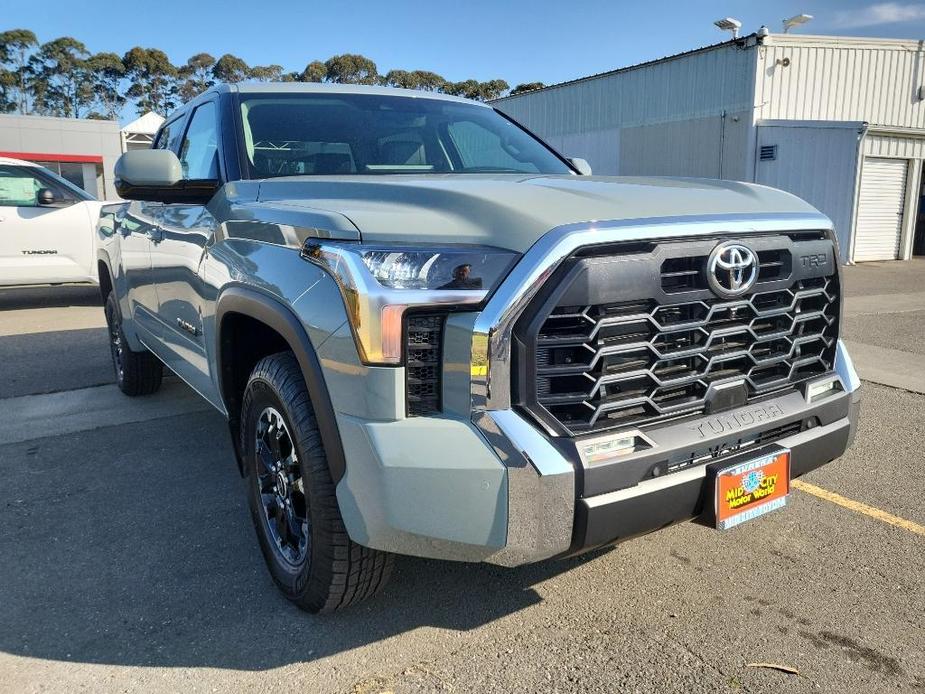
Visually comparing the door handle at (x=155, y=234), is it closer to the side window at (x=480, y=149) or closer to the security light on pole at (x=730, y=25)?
the side window at (x=480, y=149)

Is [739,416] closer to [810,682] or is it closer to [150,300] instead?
[810,682]

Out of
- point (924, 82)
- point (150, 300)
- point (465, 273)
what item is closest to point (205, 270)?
point (150, 300)

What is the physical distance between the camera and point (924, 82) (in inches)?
735

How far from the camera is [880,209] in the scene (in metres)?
17.3

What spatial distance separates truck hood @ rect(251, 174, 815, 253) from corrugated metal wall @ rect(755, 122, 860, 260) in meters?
15.5

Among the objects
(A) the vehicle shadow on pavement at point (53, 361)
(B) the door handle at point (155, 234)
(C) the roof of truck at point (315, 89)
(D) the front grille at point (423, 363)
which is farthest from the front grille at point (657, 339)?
(A) the vehicle shadow on pavement at point (53, 361)

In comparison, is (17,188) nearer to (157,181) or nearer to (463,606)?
(157,181)

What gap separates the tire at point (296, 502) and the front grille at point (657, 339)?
74cm

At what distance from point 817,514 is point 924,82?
63.0 feet

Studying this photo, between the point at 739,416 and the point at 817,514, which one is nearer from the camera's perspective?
the point at 739,416

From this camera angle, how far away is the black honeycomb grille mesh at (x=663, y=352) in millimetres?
2135

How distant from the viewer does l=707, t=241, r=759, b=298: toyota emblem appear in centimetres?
231

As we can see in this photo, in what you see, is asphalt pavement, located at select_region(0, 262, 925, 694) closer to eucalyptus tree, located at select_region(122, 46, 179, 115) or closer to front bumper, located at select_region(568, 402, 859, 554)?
front bumper, located at select_region(568, 402, 859, 554)

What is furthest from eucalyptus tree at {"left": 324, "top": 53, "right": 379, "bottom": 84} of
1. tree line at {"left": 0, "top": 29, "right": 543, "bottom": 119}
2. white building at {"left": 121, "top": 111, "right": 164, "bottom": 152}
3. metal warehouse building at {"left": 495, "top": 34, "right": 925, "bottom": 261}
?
metal warehouse building at {"left": 495, "top": 34, "right": 925, "bottom": 261}
